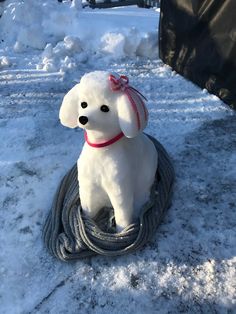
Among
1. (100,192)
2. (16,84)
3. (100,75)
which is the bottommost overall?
(16,84)

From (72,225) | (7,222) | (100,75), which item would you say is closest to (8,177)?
(7,222)

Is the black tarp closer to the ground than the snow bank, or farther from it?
farther from it

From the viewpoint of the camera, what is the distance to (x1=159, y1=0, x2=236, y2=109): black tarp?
7.41 ft

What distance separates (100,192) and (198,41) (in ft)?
4.00

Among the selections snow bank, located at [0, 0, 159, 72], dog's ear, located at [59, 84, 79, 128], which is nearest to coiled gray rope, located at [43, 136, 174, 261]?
dog's ear, located at [59, 84, 79, 128]

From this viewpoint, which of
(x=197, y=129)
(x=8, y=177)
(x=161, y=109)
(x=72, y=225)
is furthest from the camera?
(x=161, y=109)

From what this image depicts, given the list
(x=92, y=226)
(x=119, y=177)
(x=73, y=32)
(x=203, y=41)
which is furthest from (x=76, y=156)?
(x=73, y=32)

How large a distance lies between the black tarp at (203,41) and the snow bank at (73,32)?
24cm

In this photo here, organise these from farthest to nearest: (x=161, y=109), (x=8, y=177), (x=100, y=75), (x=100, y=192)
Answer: (x=161, y=109) → (x=8, y=177) → (x=100, y=192) → (x=100, y=75)

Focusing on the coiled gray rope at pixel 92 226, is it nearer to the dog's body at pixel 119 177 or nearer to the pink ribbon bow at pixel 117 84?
the dog's body at pixel 119 177

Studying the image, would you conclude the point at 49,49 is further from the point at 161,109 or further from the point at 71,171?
the point at 71,171

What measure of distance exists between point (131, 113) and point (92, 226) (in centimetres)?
49

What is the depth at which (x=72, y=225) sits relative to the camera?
5.58 ft

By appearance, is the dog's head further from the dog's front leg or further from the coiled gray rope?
the coiled gray rope
